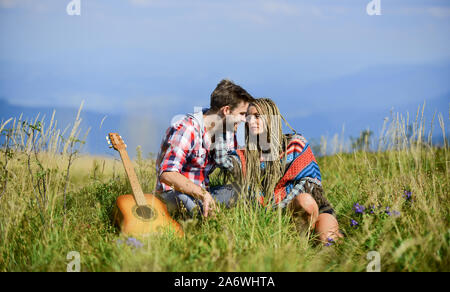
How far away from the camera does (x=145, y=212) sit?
11.6 ft

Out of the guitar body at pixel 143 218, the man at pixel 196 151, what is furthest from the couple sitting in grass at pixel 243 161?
the guitar body at pixel 143 218

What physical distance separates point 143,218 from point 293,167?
152 centimetres

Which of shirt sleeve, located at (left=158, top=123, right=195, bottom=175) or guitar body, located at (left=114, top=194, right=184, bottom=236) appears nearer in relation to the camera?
guitar body, located at (left=114, top=194, right=184, bottom=236)

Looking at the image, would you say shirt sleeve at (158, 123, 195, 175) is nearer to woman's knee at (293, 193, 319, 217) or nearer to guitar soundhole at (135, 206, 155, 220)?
guitar soundhole at (135, 206, 155, 220)

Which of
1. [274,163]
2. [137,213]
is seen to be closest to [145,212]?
[137,213]

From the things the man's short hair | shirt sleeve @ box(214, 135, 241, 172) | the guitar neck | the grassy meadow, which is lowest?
the grassy meadow

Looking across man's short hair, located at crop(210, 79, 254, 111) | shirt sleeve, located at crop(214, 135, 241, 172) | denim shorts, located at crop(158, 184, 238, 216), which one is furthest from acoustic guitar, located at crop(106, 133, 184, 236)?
man's short hair, located at crop(210, 79, 254, 111)

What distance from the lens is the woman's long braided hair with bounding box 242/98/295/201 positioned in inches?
149

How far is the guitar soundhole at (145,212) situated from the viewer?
3.46 m

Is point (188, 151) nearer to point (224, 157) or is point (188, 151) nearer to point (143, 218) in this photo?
point (224, 157)

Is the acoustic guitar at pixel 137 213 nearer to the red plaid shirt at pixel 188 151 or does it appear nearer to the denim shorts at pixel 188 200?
the denim shorts at pixel 188 200
